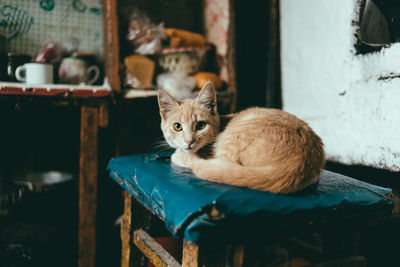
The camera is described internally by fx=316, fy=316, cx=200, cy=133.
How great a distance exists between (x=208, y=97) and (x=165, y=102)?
18 cm

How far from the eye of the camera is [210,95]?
4.21 feet

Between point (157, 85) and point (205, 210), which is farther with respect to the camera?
point (157, 85)

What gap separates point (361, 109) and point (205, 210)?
3.33ft

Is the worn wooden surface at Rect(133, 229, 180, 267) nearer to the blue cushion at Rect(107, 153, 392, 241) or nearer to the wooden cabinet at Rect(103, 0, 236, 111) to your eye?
the blue cushion at Rect(107, 153, 392, 241)

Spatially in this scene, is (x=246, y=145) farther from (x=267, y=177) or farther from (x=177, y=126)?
(x=177, y=126)

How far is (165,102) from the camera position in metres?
1.32

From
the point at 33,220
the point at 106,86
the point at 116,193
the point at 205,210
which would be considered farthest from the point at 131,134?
the point at 205,210

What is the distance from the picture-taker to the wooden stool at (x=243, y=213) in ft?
2.63

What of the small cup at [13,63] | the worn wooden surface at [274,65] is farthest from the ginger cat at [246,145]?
the small cup at [13,63]

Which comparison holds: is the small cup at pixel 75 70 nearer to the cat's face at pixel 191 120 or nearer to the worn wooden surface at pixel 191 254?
the cat's face at pixel 191 120

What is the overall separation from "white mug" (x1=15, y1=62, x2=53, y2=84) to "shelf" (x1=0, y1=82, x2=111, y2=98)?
80 mm

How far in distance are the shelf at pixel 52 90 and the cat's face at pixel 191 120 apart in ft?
1.88

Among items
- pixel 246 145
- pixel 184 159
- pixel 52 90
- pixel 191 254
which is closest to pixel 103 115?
pixel 52 90

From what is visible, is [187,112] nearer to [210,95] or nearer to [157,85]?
[210,95]
